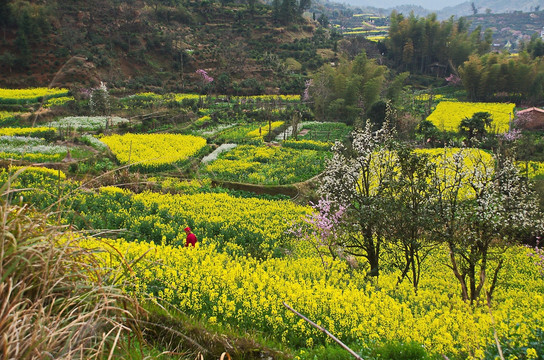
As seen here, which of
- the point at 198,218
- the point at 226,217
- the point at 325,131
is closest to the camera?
the point at 198,218

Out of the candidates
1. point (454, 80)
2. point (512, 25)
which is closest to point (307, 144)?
point (454, 80)

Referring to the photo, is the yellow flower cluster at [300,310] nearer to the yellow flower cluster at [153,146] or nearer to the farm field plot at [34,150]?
the yellow flower cluster at [153,146]

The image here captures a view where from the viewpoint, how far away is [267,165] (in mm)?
22406

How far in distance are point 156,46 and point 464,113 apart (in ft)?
139

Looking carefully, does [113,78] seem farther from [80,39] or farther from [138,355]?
[138,355]

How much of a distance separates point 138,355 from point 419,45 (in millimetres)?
73770

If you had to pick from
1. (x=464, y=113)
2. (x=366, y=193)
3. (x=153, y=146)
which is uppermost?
(x=366, y=193)

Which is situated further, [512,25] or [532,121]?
[512,25]

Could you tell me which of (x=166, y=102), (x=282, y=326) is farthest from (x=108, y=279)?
(x=166, y=102)

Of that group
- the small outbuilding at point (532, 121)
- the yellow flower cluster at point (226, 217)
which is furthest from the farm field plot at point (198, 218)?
the small outbuilding at point (532, 121)

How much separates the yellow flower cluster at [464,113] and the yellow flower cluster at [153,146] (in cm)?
2203

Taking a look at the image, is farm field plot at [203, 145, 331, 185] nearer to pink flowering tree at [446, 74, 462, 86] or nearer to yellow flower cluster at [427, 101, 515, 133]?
yellow flower cluster at [427, 101, 515, 133]

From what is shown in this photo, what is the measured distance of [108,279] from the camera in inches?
101

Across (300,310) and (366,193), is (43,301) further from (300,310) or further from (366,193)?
(366,193)
